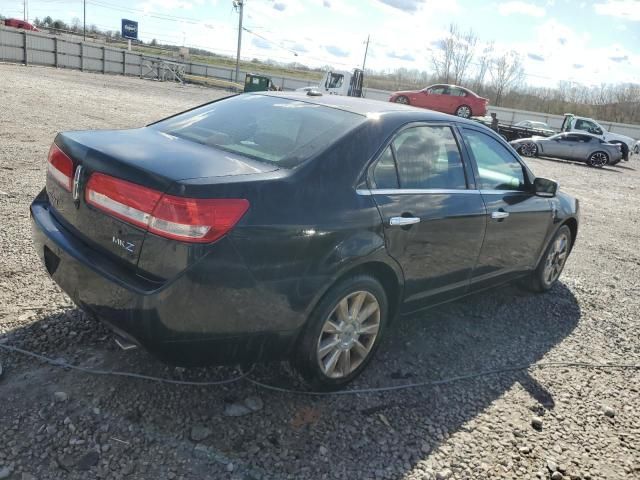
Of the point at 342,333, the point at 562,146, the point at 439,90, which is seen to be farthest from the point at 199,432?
the point at 439,90

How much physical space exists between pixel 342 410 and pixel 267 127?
1.71 m

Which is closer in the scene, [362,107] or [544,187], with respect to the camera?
[362,107]

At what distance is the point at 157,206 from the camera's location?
93.3 inches

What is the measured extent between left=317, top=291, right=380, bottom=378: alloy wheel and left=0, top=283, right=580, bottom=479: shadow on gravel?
0.62ft

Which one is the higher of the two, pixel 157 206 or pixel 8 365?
pixel 157 206

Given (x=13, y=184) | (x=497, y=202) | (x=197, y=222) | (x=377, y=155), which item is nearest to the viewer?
(x=197, y=222)

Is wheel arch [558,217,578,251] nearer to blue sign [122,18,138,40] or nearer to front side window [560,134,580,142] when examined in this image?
front side window [560,134,580,142]

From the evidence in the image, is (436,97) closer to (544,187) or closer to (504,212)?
(544,187)

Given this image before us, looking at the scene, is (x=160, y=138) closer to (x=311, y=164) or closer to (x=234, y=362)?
(x=311, y=164)

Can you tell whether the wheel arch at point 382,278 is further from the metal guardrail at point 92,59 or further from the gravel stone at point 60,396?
the metal guardrail at point 92,59

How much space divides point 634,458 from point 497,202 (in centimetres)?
187

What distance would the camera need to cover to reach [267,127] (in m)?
3.26

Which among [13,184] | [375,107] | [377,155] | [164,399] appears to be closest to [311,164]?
[377,155]

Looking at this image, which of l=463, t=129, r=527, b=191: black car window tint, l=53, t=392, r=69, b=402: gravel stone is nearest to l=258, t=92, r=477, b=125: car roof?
l=463, t=129, r=527, b=191: black car window tint
